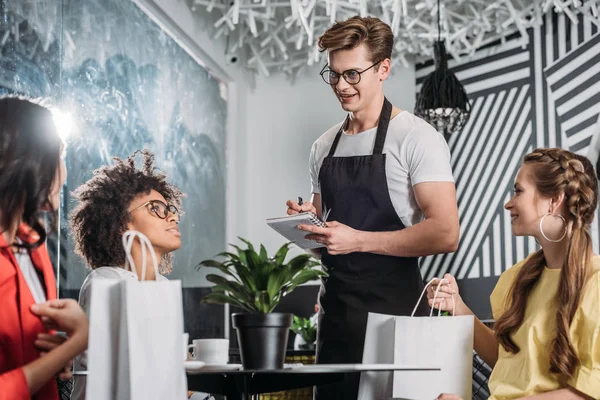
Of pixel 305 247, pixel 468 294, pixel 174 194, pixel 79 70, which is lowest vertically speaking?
pixel 468 294

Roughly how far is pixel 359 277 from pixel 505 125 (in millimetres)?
3882

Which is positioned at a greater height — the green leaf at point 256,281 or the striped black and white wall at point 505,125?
the striped black and white wall at point 505,125

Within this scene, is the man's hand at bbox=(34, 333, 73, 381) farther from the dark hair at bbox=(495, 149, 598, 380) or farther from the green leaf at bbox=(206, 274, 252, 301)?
the dark hair at bbox=(495, 149, 598, 380)

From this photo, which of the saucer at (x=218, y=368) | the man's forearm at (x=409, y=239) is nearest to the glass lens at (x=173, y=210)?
the man's forearm at (x=409, y=239)

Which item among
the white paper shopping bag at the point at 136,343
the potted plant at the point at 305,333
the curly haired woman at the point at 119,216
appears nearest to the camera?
the white paper shopping bag at the point at 136,343

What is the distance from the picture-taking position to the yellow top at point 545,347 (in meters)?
1.97

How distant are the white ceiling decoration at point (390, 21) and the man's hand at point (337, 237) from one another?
10.2ft

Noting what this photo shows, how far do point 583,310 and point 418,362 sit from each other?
0.44m

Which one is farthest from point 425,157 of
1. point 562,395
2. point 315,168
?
point 562,395

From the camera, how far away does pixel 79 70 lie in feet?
12.2

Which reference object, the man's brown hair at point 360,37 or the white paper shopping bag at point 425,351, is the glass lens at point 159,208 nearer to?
the man's brown hair at point 360,37

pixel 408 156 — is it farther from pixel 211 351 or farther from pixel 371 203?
pixel 211 351

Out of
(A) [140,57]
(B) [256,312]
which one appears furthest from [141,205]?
(A) [140,57]

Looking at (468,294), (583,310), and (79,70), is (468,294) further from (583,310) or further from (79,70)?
(583,310)
